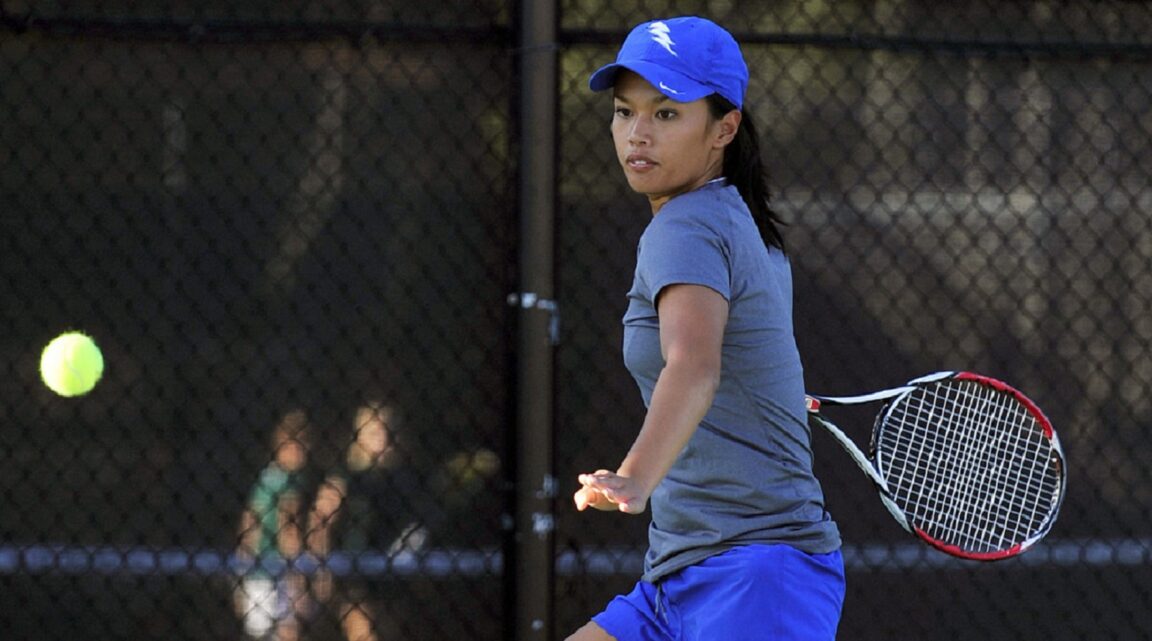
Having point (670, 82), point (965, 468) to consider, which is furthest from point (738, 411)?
point (965, 468)

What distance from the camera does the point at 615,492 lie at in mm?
1820

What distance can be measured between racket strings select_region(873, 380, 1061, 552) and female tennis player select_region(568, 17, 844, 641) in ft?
2.73

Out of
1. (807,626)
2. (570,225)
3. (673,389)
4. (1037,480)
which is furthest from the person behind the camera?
(570,225)

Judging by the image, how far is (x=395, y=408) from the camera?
3.54 meters

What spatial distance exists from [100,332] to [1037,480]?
2.25 m

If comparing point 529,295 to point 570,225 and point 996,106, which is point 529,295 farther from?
point 996,106

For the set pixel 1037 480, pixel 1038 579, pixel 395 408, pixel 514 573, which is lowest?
pixel 1038 579

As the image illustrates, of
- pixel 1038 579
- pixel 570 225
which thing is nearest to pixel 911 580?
pixel 1038 579

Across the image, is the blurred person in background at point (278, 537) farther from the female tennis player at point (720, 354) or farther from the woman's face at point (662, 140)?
the woman's face at point (662, 140)

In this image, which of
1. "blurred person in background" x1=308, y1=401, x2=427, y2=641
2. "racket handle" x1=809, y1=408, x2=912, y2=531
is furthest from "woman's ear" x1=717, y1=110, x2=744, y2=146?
"blurred person in background" x1=308, y1=401, x2=427, y2=641

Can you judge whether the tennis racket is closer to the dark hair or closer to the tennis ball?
the dark hair

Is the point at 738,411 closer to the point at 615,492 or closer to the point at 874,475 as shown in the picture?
the point at 615,492

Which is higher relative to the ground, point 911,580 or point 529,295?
point 529,295

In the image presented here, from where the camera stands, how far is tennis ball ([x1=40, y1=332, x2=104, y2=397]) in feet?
11.5
